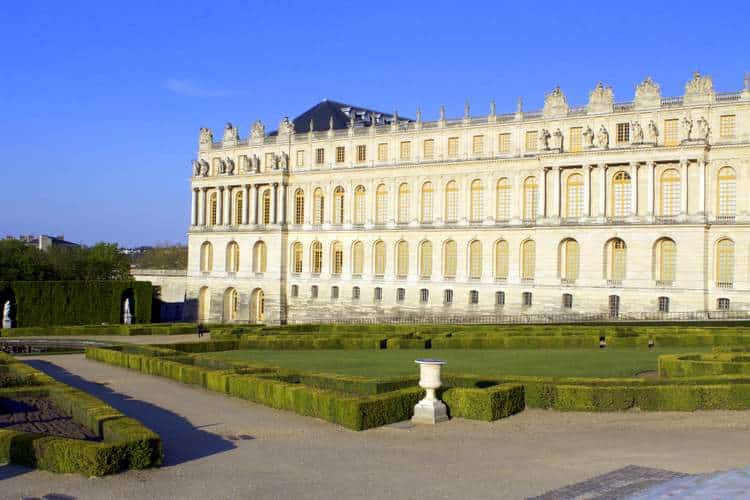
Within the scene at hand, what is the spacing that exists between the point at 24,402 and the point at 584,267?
4782cm

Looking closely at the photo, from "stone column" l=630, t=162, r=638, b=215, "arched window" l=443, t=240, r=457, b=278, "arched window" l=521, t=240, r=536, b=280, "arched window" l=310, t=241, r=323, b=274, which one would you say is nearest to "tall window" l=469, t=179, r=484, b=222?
"arched window" l=443, t=240, r=457, b=278

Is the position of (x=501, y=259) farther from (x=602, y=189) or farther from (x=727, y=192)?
(x=727, y=192)

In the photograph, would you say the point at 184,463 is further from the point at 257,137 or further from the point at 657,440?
the point at 257,137

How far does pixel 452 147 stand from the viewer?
7456cm

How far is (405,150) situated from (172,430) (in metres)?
57.2

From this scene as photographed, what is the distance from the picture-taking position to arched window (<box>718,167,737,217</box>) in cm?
6109

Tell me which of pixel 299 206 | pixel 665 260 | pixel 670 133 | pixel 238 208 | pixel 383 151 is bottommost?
pixel 665 260

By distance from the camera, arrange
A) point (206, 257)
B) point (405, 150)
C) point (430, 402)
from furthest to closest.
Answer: point (206, 257)
point (405, 150)
point (430, 402)

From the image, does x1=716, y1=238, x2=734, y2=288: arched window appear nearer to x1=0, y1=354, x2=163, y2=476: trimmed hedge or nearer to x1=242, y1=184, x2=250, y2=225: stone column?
x1=242, y1=184, x2=250, y2=225: stone column

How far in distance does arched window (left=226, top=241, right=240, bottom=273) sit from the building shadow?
57.6 meters

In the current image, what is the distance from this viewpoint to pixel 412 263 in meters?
76.8

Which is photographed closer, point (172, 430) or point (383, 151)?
point (172, 430)

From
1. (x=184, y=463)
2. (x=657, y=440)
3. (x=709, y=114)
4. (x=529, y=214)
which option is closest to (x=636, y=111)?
(x=709, y=114)

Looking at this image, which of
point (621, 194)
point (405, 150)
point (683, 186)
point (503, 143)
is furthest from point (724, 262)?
point (405, 150)
